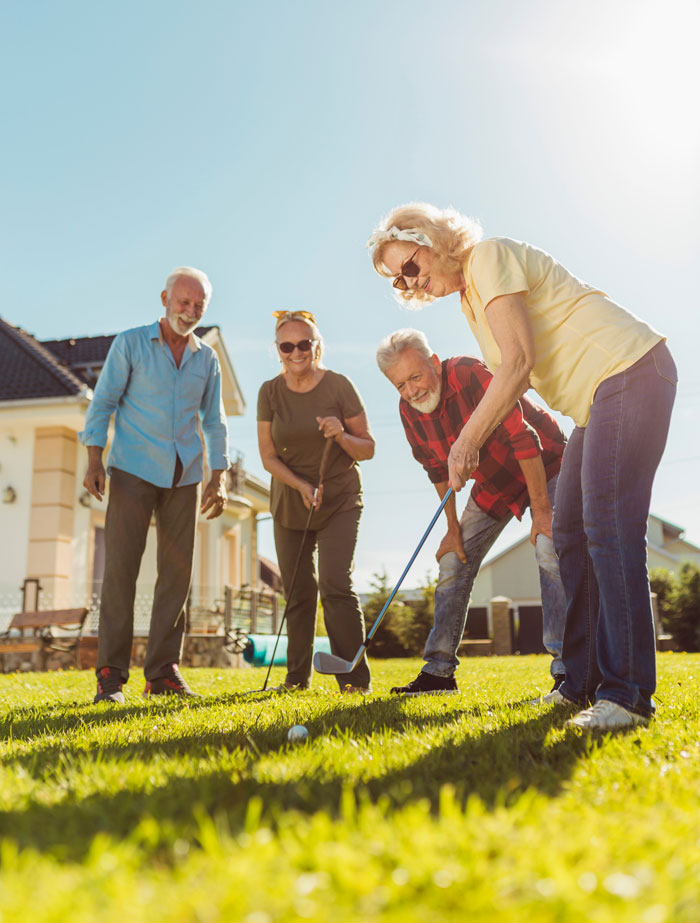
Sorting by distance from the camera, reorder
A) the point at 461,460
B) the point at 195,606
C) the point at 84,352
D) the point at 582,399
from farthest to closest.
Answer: the point at 84,352, the point at 195,606, the point at 461,460, the point at 582,399

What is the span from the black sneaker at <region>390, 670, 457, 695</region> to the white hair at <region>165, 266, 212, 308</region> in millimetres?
2582

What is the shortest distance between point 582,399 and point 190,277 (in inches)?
109

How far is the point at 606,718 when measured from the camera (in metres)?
2.57

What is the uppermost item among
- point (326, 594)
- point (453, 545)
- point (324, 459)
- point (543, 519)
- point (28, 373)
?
point (28, 373)

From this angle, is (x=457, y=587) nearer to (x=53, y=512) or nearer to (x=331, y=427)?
(x=331, y=427)

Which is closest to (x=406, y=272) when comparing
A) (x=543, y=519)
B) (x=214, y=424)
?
(x=543, y=519)

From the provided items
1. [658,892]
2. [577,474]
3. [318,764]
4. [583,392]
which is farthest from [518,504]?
[658,892]

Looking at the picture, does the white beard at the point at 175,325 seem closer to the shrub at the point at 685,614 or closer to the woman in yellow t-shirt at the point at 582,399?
the woman in yellow t-shirt at the point at 582,399

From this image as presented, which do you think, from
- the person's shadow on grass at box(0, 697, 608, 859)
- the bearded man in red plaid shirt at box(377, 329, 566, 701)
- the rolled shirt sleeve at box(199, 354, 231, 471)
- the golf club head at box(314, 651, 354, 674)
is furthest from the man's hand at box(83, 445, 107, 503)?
the person's shadow on grass at box(0, 697, 608, 859)

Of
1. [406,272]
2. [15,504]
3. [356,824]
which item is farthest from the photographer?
[15,504]

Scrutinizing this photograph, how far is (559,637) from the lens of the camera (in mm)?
4168

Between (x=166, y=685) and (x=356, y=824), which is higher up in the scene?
(x=356, y=824)

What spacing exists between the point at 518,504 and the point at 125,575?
2280 millimetres

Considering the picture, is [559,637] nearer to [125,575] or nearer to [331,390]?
[331,390]
